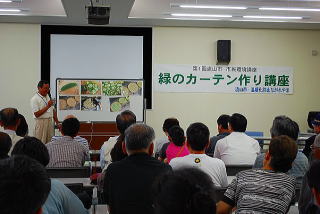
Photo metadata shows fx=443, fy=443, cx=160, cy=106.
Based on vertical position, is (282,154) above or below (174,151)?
above

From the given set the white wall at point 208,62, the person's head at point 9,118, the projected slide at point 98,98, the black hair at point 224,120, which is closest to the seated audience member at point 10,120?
the person's head at point 9,118

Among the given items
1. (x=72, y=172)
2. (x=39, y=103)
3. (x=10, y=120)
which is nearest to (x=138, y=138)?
(x=72, y=172)

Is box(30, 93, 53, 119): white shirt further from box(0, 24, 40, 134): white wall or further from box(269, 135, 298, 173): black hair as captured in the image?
box(269, 135, 298, 173): black hair

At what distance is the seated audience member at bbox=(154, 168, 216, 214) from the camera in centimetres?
115

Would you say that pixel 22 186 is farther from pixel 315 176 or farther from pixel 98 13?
pixel 98 13

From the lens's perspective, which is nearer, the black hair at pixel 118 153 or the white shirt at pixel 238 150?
the black hair at pixel 118 153

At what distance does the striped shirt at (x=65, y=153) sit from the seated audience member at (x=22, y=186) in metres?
3.17

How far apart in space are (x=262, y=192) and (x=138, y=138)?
842 mm

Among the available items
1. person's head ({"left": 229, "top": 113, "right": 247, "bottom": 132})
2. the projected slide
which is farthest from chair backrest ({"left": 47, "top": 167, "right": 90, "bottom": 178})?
the projected slide

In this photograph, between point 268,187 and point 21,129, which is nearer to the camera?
point 268,187

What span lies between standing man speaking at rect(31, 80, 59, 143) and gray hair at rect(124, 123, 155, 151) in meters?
5.08

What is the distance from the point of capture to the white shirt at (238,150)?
4.73m

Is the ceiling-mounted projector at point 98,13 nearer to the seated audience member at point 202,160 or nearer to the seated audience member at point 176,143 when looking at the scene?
the seated audience member at point 176,143

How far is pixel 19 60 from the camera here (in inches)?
373
